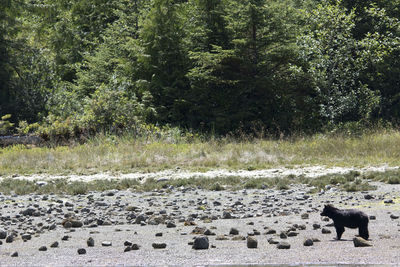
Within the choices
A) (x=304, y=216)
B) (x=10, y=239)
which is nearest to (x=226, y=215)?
(x=304, y=216)

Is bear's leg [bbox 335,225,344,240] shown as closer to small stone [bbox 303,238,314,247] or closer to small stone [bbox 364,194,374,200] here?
small stone [bbox 303,238,314,247]

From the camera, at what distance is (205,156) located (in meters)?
17.2

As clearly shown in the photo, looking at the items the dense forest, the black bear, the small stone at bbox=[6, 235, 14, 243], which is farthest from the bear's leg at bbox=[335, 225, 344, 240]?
the dense forest

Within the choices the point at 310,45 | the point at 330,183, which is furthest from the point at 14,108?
the point at 330,183

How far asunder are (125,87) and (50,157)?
7.21m

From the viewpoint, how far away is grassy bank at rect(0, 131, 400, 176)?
16.1 metres

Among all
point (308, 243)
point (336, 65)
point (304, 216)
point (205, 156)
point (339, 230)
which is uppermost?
point (336, 65)

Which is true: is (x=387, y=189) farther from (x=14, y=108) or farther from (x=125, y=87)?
(x=14, y=108)

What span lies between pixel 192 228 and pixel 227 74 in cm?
1553

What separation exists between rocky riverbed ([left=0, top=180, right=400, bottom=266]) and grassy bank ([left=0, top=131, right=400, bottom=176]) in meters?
3.55

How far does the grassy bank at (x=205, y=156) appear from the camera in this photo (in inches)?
635

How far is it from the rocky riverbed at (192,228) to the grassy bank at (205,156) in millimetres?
3547

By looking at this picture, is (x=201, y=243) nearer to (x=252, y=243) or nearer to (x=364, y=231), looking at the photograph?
(x=252, y=243)

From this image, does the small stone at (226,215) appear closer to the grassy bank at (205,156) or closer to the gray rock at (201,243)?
the gray rock at (201,243)
